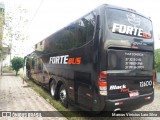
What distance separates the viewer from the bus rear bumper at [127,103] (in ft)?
16.5

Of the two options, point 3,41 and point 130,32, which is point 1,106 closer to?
point 3,41

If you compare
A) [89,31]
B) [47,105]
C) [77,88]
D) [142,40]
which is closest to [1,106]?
[47,105]

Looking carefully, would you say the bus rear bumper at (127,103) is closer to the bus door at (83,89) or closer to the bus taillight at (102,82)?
the bus taillight at (102,82)

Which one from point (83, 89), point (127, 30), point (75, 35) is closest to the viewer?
point (127, 30)

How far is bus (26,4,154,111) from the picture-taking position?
200 inches

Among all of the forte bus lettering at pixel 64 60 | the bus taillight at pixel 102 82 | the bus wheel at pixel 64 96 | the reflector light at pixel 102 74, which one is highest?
the forte bus lettering at pixel 64 60

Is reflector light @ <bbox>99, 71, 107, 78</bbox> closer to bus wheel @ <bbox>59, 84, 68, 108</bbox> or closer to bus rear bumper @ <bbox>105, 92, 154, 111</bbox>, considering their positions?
bus rear bumper @ <bbox>105, 92, 154, 111</bbox>

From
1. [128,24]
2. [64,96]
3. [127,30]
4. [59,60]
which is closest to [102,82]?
[127,30]

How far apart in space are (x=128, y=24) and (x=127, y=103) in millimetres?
2347

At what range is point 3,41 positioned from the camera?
1054 cm

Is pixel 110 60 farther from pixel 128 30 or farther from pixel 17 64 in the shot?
pixel 17 64

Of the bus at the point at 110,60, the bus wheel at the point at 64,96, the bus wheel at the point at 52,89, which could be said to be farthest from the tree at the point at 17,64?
the bus at the point at 110,60

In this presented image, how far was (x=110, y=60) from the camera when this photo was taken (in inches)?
203

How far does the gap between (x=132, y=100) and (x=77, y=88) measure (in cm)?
174
